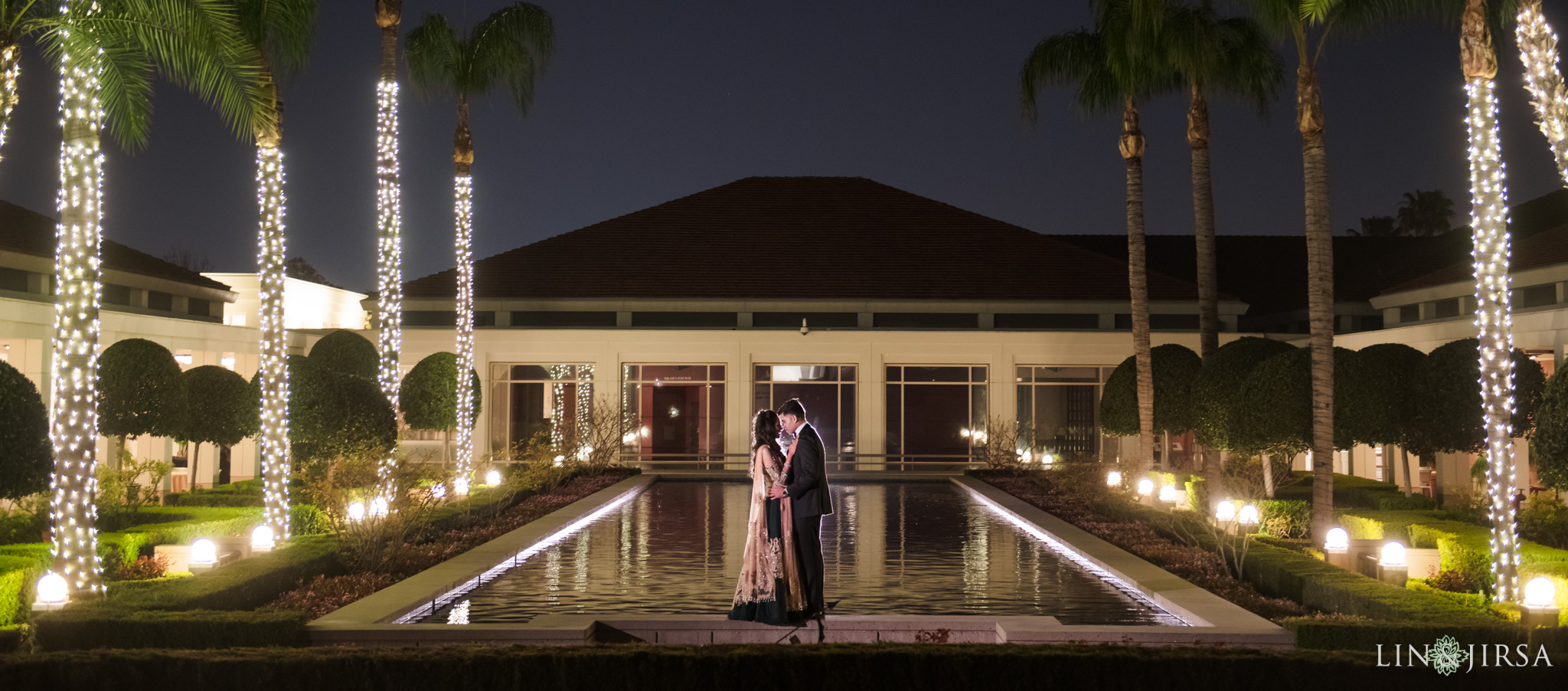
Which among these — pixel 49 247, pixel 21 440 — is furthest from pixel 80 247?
pixel 49 247

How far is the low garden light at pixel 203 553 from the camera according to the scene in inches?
429

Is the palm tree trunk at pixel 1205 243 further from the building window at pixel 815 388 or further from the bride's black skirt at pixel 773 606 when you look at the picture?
the bride's black skirt at pixel 773 606

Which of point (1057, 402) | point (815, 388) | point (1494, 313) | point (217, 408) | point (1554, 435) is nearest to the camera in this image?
point (1494, 313)

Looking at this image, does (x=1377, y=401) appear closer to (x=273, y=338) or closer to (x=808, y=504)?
(x=808, y=504)

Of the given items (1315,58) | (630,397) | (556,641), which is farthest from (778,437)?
(630,397)

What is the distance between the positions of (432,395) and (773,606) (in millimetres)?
16182

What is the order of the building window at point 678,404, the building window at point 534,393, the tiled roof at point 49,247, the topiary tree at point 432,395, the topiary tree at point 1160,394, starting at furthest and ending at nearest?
the building window at point 678,404 → the building window at point 534,393 → the topiary tree at point 432,395 → the topiary tree at point 1160,394 → the tiled roof at point 49,247

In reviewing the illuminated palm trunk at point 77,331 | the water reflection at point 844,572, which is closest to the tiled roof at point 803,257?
the water reflection at point 844,572

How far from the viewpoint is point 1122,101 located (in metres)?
20.5

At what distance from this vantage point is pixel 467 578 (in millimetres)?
11289

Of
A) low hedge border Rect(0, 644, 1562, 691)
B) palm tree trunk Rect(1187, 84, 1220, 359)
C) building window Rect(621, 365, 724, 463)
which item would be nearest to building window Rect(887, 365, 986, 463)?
building window Rect(621, 365, 724, 463)

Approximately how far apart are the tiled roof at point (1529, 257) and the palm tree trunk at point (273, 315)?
54.7ft

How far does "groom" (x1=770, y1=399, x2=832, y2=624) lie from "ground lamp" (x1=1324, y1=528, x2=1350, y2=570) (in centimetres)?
594

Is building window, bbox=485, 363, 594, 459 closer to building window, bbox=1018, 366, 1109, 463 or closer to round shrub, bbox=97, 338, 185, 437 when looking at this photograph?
building window, bbox=1018, 366, 1109, 463
